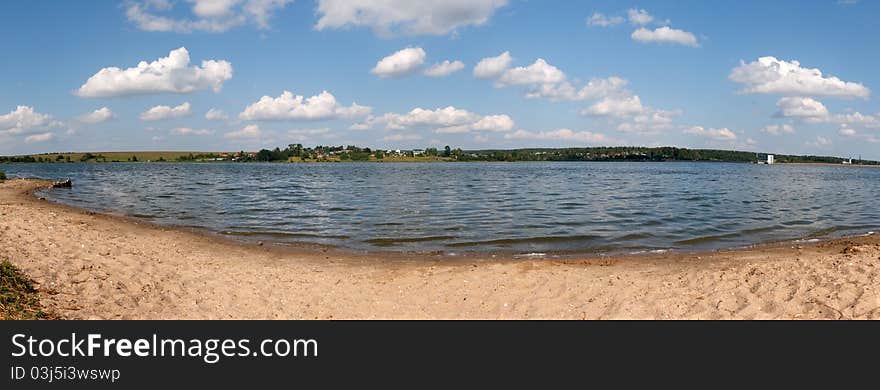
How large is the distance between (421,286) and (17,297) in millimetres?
6687

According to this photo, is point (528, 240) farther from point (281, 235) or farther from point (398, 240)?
point (281, 235)

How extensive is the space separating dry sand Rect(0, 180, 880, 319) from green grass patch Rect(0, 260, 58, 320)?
204 millimetres

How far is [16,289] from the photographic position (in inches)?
316

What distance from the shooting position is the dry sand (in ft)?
27.5

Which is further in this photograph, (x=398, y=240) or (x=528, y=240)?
(x=528, y=240)

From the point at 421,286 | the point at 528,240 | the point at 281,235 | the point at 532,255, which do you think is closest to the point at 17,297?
the point at 421,286

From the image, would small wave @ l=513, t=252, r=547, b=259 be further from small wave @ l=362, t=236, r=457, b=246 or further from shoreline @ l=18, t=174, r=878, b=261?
small wave @ l=362, t=236, r=457, b=246

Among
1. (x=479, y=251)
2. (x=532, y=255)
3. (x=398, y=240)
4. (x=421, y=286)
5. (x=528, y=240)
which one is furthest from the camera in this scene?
(x=528, y=240)

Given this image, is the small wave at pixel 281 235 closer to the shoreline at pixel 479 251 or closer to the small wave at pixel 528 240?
the shoreline at pixel 479 251

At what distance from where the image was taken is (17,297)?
7.71 m

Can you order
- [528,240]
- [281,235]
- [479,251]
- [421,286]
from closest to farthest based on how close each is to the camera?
[421,286], [479,251], [528,240], [281,235]

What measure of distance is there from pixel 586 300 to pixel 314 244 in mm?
10212

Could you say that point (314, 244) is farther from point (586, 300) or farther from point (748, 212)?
point (748, 212)
